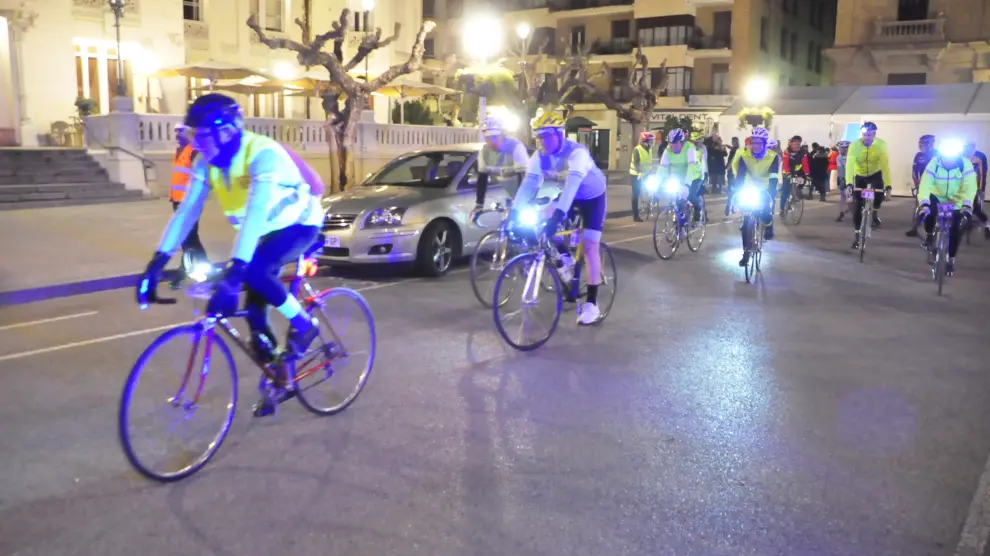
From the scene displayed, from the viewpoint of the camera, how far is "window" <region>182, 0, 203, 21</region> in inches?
1129

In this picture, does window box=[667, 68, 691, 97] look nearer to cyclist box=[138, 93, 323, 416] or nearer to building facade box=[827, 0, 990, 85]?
building facade box=[827, 0, 990, 85]

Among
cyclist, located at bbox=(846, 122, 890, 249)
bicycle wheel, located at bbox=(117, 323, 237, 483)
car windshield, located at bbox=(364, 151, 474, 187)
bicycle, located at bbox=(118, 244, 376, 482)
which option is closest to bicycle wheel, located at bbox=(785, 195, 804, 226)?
cyclist, located at bbox=(846, 122, 890, 249)

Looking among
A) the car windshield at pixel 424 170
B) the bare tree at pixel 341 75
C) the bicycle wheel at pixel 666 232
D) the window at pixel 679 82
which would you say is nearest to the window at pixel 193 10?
Result: the bare tree at pixel 341 75

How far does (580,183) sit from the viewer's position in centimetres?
748

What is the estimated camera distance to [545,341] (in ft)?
24.5

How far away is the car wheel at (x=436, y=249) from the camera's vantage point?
10922mm

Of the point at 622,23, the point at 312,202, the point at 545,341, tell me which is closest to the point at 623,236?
the point at 545,341

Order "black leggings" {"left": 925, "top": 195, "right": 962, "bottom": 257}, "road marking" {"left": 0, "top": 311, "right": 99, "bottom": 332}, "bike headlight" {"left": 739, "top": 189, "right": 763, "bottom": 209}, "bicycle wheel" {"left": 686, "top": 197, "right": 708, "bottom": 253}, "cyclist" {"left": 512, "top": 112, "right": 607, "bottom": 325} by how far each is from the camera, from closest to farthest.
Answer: "cyclist" {"left": 512, "top": 112, "right": 607, "bottom": 325}
"road marking" {"left": 0, "top": 311, "right": 99, "bottom": 332}
"black leggings" {"left": 925, "top": 195, "right": 962, "bottom": 257}
"bike headlight" {"left": 739, "top": 189, "right": 763, "bottom": 209}
"bicycle wheel" {"left": 686, "top": 197, "right": 708, "bottom": 253}

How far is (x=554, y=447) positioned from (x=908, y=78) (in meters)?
40.5

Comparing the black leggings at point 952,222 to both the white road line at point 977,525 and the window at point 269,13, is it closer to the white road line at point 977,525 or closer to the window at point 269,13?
the white road line at point 977,525

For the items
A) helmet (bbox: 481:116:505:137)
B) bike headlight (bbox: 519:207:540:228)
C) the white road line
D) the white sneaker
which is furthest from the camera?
helmet (bbox: 481:116:505:137)

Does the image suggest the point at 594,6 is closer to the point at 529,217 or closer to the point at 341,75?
the point at 341,75

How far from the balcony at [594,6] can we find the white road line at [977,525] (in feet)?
176

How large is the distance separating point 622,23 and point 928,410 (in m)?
53.5
